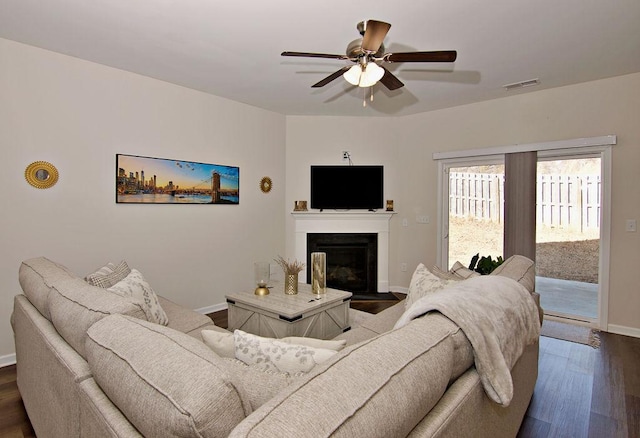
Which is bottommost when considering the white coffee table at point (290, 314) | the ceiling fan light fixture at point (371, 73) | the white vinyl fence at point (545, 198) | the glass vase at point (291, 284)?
the white coffee table at point (290, 314)

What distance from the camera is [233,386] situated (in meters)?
0.80

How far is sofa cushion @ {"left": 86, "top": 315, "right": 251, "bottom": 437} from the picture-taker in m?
0.74

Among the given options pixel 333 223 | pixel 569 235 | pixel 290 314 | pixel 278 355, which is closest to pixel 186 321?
pixel 290 314

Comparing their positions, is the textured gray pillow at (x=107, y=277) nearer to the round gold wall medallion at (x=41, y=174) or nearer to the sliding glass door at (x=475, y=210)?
the round gold wall medallion at (x=41, y=174)

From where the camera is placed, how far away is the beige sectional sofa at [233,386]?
0.72 meters

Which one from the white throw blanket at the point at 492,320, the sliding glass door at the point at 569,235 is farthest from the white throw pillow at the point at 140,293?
the sliding glass door at the point at 569,235

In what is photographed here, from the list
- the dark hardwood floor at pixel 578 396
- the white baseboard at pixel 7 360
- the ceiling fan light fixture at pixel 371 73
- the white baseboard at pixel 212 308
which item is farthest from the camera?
the white baseboard at pixel 212 308

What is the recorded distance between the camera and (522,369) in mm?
1742

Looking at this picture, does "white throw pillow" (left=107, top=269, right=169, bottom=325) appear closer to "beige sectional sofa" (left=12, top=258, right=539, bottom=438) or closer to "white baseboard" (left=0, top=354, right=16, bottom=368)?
→ "beige sectional sofa" (left=12, top=258, right=539, bottom=438)

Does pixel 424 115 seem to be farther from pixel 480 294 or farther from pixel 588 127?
pixel 480 294

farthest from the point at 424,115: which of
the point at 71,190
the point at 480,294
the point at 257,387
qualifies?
the point at 257,387

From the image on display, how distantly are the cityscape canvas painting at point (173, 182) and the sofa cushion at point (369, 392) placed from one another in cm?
331

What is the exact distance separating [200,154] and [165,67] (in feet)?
3.32

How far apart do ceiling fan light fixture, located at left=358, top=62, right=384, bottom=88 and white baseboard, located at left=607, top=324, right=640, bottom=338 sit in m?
3.59
